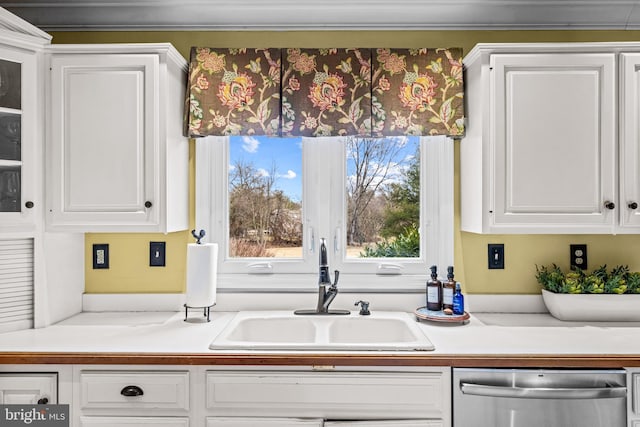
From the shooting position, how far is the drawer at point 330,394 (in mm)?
1510

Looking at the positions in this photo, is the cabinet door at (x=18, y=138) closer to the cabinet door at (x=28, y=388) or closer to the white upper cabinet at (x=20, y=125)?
the white upper cabinet at (x=20, y=125)

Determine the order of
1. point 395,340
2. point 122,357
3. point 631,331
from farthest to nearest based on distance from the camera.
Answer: point 395,340 < point 631,331 < point 122,357

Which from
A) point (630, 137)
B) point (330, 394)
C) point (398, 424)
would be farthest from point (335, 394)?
point (630, 137)

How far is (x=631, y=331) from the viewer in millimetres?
1774

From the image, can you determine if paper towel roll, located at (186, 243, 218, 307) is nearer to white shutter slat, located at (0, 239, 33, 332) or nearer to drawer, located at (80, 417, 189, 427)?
drawer, located at (80, 417, 189, 427)

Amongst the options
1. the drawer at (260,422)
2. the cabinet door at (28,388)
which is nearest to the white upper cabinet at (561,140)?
the drawer at (260,422)

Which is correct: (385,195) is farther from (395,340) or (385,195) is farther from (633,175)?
(633,175)

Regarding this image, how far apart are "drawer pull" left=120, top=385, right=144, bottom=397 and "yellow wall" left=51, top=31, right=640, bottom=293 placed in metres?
0.69

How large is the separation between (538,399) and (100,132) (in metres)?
1.94

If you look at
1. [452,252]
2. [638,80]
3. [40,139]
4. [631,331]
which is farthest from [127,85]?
[631,331]

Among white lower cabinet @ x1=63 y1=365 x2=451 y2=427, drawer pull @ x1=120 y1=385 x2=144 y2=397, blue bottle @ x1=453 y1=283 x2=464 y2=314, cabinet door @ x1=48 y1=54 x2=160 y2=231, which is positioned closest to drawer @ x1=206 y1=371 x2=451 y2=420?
white lower cabinet @ x1=63 y1=365 x2=451 y2=427

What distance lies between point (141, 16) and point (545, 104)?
1.89m

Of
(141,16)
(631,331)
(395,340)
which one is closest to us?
(631,331)

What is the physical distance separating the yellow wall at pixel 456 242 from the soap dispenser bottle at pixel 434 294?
21 cm
